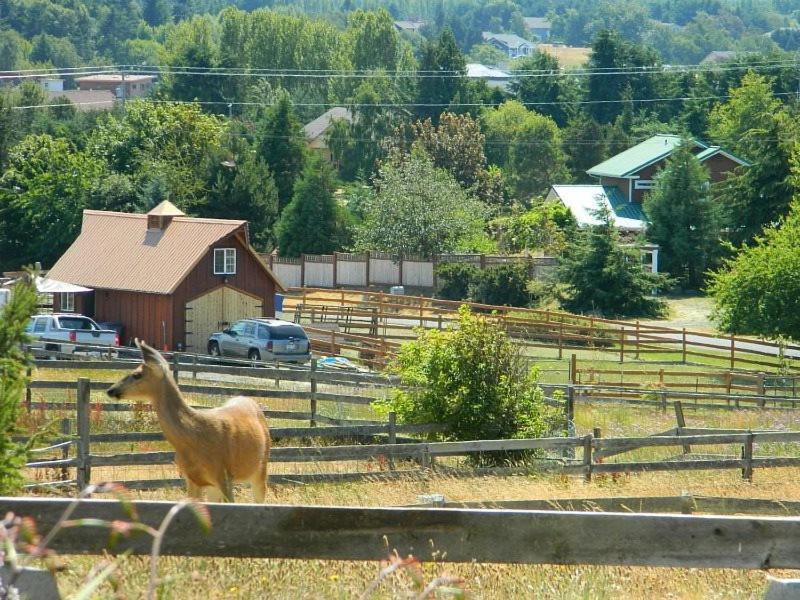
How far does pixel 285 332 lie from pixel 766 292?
1489 cm

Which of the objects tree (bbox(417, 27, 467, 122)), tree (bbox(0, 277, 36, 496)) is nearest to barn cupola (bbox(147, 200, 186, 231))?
tree (bbox(0, 277, 36, 496))

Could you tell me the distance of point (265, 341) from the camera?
39.4 m

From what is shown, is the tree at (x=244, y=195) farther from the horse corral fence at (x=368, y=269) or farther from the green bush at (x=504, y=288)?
the green bush at (x=504, y=288)

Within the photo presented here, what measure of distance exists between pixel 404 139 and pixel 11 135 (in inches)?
1260

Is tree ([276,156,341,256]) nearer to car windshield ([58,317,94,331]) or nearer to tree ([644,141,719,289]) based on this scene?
tree ([644,141,719,289])

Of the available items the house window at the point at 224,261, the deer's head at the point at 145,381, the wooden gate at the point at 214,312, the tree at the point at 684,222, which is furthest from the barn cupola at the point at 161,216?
the deer's head at the point at 145,381

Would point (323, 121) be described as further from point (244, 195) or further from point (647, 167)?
point (244, 195)

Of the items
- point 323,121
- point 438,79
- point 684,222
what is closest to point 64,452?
point 684,222

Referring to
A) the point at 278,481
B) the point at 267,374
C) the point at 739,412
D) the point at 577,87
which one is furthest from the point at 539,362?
the point at 577,87

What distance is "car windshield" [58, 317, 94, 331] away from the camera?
1551 inches

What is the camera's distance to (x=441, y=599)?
543 centimetres

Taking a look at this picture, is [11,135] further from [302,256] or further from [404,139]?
[404,139]

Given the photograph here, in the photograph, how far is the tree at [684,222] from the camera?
67.0 meters

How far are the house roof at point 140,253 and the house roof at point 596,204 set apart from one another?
33092 mm
